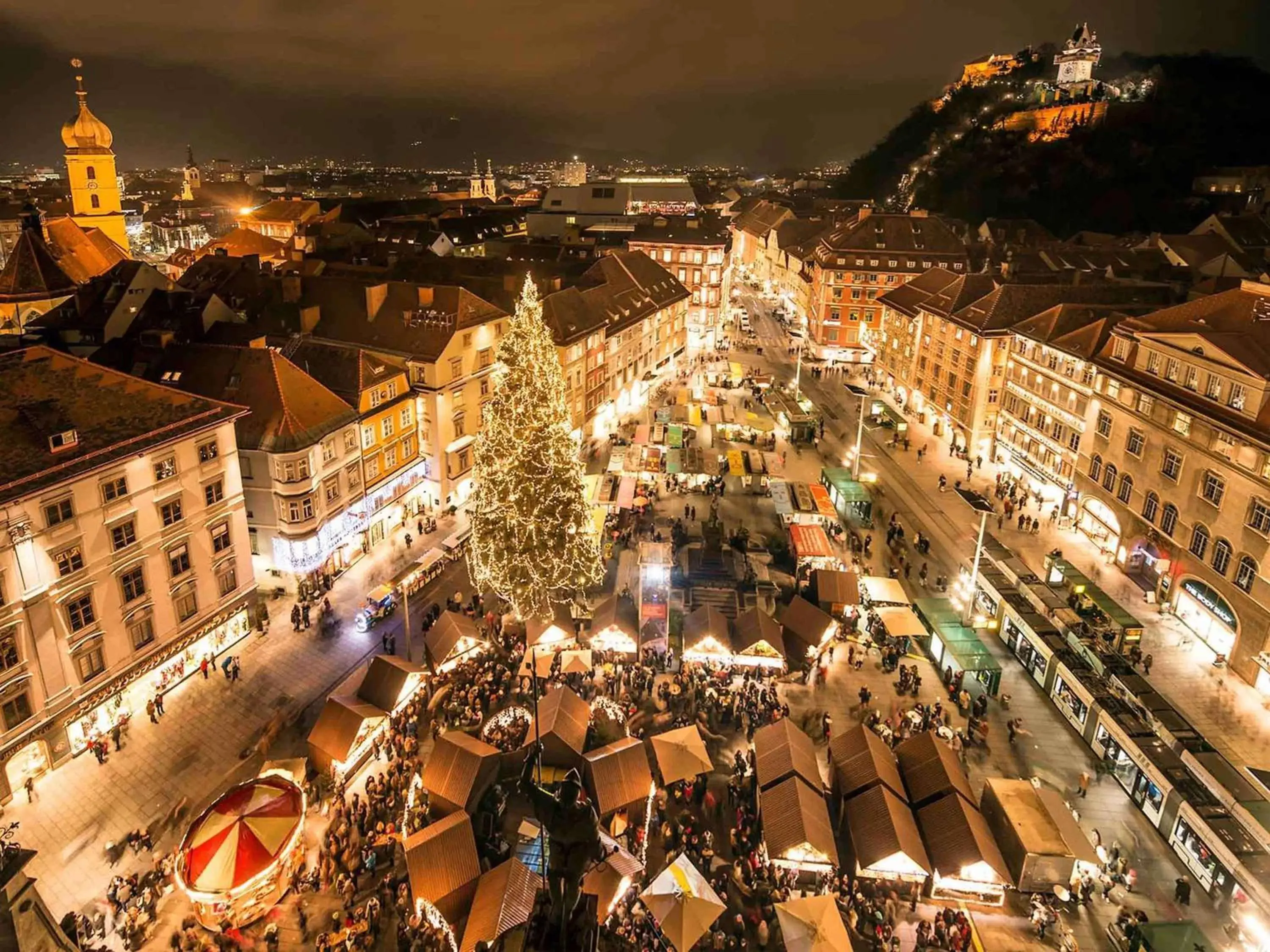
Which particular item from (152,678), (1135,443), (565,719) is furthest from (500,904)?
(1135,443)

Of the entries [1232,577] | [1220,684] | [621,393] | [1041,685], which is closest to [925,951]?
[1041,685]

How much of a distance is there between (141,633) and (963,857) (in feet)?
106

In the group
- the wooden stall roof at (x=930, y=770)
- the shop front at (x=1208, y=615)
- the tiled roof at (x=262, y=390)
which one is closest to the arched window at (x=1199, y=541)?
the shop front at (x=1208, y=615)

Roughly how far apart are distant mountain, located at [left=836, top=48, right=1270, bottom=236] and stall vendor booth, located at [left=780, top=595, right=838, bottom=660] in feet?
311

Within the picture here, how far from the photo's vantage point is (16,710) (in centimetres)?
2817

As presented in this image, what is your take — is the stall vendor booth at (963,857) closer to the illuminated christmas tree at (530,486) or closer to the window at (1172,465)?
the illuminated christmas tree at (530,486)

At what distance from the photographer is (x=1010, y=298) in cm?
6284

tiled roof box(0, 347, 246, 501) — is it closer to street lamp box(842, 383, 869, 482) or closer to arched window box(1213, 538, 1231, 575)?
street lamp box(842, 383, 869, 482)

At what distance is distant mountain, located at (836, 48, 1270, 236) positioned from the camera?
10681cm

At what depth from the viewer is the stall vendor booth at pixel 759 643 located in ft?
120

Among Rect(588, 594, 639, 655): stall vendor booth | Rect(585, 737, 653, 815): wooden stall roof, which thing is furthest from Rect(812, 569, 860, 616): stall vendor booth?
Rect(585, 737, 653, 815): wooden stall roof

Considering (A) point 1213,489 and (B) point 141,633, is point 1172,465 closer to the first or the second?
(A) point 1213,489

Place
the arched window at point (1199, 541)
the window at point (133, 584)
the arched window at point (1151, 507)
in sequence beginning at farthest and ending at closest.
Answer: the arched window at point (1151, 507) < the arched window at point (1199, 541) < the window at point (133, 584)

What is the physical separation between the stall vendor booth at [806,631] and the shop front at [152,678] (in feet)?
86.6
